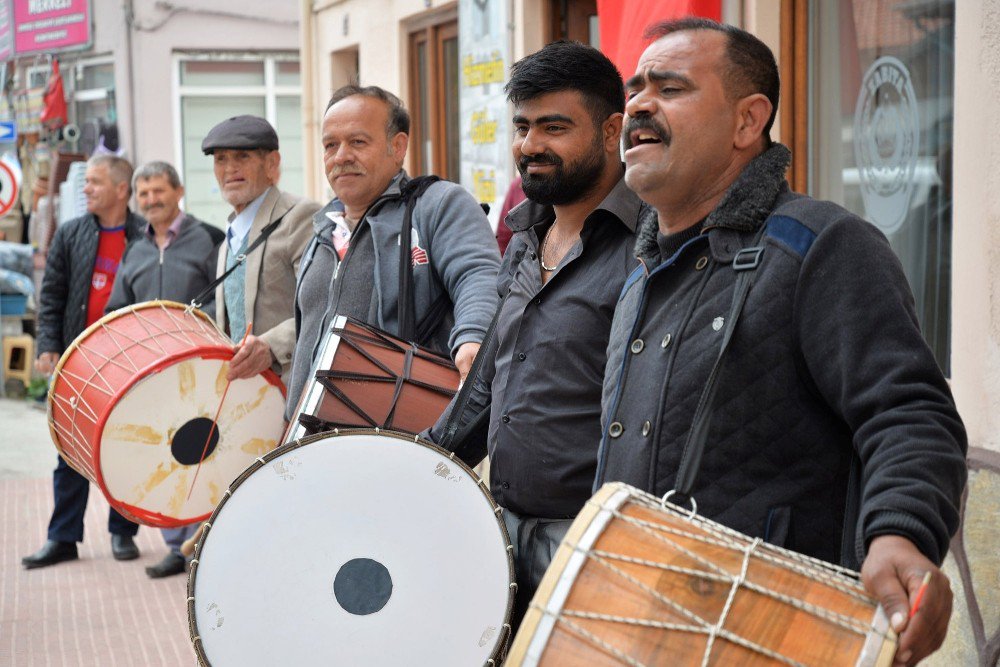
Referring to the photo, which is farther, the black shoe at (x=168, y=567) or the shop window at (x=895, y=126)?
the black shoe at (x=168, y=567)

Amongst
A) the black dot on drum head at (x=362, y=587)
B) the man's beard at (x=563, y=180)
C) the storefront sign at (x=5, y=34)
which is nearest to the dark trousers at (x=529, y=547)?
the black dot on drum head at (x=362, y=587)

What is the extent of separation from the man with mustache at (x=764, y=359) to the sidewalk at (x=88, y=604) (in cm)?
342

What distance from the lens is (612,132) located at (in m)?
3.02

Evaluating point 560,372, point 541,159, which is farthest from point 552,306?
point 541,159

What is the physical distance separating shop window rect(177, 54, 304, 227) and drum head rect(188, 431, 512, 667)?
677 inches

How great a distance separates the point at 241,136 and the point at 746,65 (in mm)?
3372

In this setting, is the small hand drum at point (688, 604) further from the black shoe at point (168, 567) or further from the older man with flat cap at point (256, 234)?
the black shoe at point (168, 567)

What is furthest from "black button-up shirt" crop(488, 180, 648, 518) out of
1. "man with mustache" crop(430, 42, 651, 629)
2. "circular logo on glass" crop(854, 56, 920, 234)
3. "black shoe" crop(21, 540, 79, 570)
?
"black shoe" crop(21, 540, 79, 570)

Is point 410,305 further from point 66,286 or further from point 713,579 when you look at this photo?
point 66,286

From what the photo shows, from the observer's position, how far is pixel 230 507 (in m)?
2.71

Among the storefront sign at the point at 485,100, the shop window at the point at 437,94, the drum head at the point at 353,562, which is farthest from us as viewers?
the shop window at the point at 437,94

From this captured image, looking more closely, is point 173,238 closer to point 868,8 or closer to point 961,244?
point 868,8

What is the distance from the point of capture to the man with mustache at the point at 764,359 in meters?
1.72

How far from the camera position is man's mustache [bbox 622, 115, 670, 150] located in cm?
217
